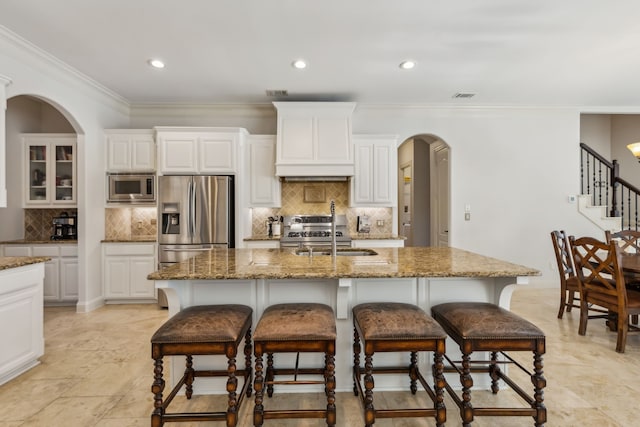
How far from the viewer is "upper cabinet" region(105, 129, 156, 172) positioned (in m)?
4.41

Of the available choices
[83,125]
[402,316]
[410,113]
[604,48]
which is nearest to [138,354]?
[402,316]

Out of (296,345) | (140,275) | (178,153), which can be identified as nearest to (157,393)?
(296,345)

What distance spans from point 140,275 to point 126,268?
0.68ft

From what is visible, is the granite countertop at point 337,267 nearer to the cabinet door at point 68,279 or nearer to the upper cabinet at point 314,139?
the upper cabinet at point 314,139

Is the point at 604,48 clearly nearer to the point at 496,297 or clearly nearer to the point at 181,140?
the point at 496,297

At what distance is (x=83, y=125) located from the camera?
3994 mm

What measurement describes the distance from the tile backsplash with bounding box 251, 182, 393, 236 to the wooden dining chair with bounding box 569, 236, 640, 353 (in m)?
2.35

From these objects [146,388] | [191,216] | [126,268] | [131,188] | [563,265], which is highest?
[131,188]

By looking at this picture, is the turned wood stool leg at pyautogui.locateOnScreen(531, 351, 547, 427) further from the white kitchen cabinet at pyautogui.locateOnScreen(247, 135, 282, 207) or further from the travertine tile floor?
the white kitchen cabinet at pyautogui.locateOnScreen(247, 135, 282, 207)

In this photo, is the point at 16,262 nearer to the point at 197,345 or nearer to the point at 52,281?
the point at 197,345

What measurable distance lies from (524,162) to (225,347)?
512 centimetres

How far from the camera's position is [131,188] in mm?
4410

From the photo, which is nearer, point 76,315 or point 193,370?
point 193,370

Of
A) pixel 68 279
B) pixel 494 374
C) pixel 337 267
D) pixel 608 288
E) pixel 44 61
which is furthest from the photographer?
pixel 68 279
